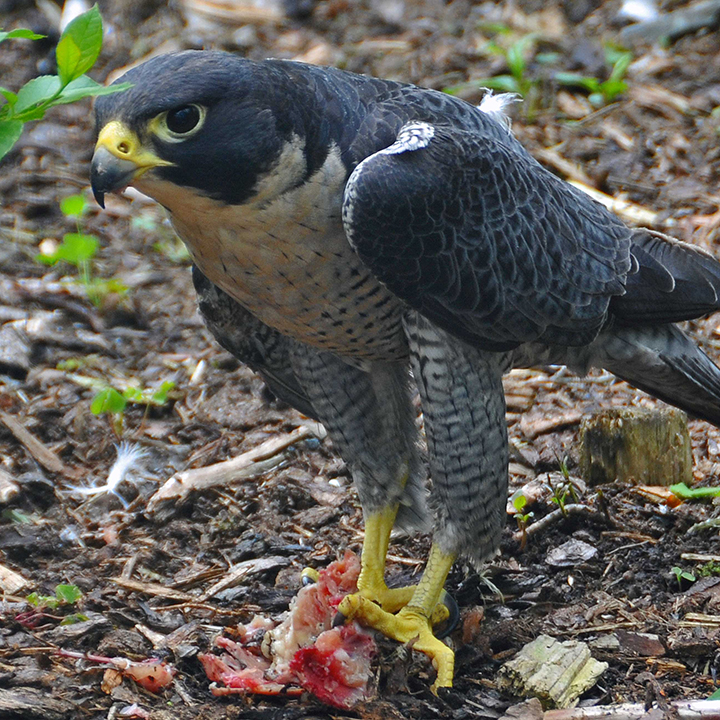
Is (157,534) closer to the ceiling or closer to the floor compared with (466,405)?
closer to the floor

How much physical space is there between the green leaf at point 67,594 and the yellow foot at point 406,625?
94cm

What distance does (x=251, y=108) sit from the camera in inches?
128

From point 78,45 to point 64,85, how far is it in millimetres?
103

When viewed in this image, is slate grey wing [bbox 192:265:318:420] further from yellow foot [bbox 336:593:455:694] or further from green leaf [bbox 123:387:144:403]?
green leaf [bbox 123:387:144:403]

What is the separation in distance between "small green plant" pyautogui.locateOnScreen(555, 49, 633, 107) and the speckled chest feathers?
4395 millimetres

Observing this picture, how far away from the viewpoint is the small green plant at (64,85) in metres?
2.58

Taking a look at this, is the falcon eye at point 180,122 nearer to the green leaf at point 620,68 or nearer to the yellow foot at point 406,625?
the yellow foot at point 406,625

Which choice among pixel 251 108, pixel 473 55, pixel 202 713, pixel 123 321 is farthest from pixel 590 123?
pixel 202 713

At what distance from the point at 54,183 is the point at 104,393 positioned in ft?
8.86

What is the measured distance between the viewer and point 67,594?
12.4 feet

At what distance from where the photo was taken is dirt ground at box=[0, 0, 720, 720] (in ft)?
11.8

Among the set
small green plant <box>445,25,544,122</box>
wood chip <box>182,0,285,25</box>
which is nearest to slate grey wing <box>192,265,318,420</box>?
small green plant <box>445,25,544,122</box>

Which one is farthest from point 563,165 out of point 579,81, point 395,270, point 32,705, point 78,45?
point 32,705

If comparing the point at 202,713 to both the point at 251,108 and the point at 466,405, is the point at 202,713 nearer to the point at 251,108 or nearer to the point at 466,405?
the point at 466,405
